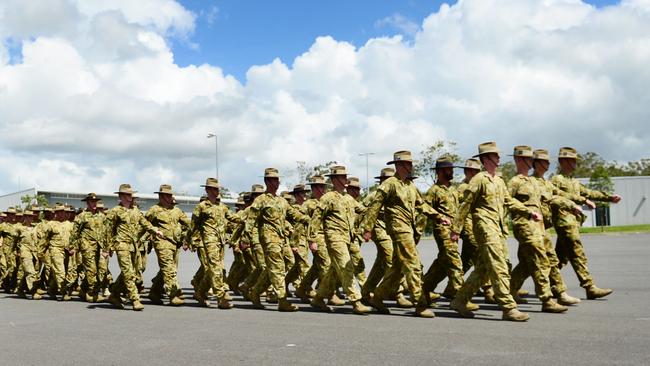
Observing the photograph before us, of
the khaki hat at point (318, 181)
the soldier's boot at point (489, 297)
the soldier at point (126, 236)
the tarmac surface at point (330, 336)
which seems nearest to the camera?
the tarmac surface at point (330, 336)

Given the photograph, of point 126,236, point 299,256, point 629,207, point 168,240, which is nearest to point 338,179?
point 299,256

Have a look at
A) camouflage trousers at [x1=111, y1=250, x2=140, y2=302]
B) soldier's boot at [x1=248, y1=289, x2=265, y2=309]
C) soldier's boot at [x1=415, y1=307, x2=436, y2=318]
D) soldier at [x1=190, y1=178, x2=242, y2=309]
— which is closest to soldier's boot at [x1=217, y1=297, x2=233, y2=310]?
soldier at [x1=190, y1=178, x2=242, y2=309]

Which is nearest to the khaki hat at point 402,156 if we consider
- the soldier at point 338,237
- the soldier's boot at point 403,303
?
the soldier at point 338,237

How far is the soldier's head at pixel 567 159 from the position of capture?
1109cm

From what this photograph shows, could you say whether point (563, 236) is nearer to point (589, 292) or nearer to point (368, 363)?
point (589, 292)

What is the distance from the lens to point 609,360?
20.2ft

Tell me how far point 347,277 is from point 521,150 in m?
3.06

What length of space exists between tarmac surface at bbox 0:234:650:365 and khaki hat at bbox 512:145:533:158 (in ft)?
7.10

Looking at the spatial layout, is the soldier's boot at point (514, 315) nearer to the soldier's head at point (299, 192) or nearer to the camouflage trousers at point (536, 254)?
the camouflage trousers at point (536, 254)

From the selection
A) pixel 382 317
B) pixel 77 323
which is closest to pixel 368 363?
pixel 382 317

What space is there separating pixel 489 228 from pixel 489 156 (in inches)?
38.9

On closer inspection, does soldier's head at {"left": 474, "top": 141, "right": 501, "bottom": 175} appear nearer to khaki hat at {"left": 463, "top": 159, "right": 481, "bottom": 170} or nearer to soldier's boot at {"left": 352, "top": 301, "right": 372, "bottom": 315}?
khaki hat at {"left": 463, "top": 159, "right": 481, "bottom": 170}

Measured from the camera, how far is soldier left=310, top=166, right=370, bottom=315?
9.98m

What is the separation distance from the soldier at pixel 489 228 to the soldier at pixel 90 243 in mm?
7052
